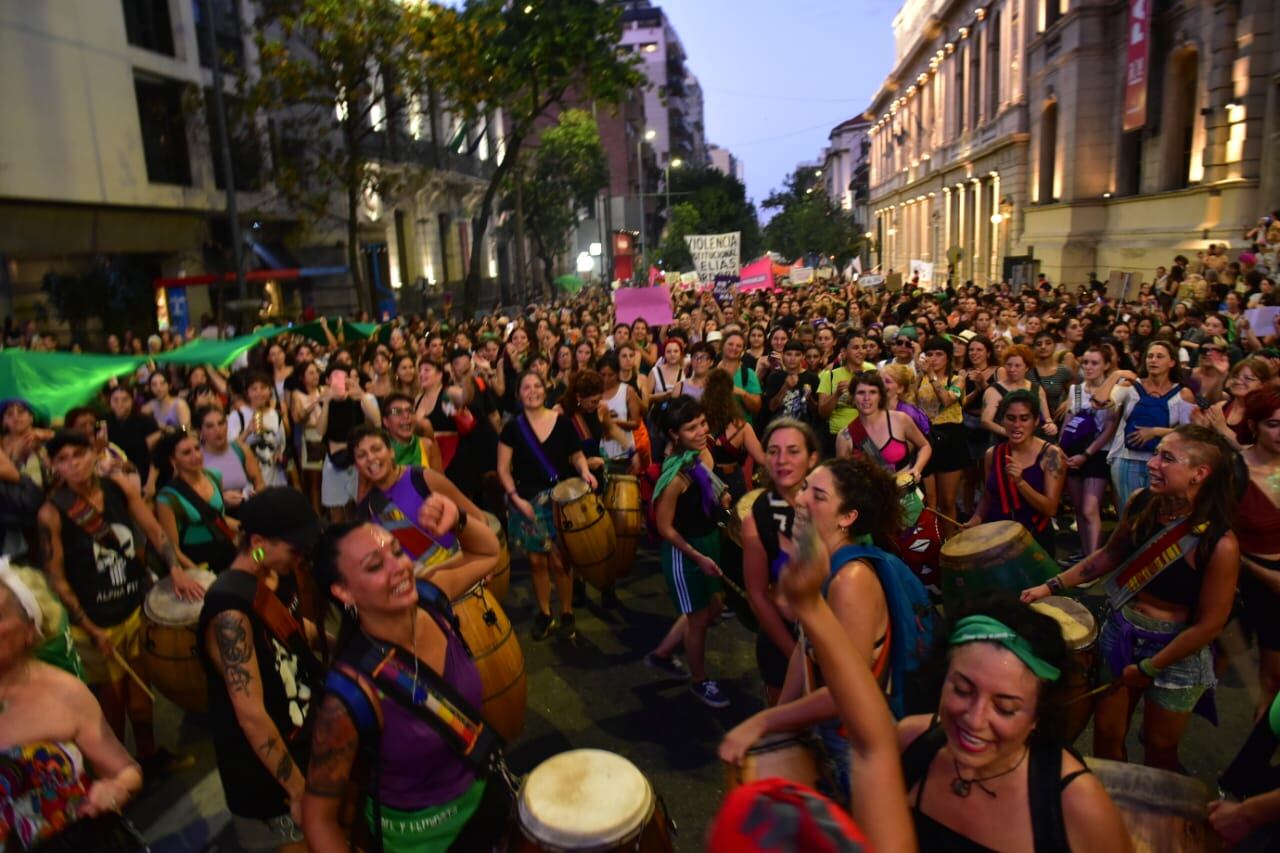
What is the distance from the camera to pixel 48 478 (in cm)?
555

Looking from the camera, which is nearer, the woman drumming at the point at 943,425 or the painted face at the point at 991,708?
the painted face at the point at 991,708

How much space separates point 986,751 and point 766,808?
882 millimetres

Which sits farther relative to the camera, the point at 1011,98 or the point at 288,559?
the point at 1011,98

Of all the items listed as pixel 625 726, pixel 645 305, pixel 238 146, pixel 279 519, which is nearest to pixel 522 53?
pixel 238 146

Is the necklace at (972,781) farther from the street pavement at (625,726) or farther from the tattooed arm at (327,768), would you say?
the street pavement at (625,726)

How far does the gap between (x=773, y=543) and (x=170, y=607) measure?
9.78 ft

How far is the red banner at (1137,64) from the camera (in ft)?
71.6

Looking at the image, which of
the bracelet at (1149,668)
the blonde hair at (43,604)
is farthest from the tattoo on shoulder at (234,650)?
the bracelet at (1149,668)

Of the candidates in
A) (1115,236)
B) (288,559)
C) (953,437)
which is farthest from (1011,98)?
(288,559)

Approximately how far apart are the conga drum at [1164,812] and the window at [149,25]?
2220 centimetres

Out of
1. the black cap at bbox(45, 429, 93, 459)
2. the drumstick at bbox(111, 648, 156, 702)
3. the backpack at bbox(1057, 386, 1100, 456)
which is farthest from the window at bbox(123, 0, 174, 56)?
the backpack at bbox(1057, 386, 1100, 456)

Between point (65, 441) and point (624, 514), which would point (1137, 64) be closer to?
point (624, 514)

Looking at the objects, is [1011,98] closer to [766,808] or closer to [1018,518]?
[1018,518]

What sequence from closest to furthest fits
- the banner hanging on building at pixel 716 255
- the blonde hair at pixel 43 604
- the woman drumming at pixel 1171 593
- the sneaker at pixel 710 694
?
the blonde hair at pixel 43 604, the woman drumming at pixel 1171 593, the sneaker at pixel 710 694, the banner hanging on building at pixel 716 255
